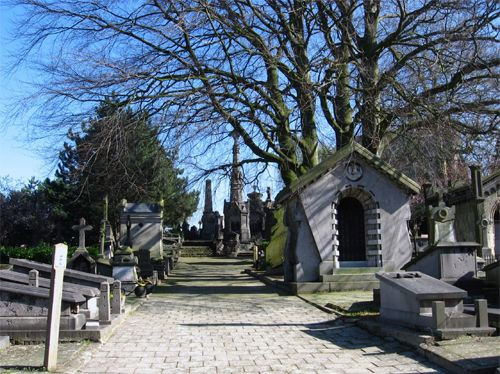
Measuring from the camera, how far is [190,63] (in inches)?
661

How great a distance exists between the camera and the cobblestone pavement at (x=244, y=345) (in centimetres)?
707

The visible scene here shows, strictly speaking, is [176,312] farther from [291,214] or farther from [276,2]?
[276,2]

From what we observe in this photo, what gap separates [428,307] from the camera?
8.35 meters

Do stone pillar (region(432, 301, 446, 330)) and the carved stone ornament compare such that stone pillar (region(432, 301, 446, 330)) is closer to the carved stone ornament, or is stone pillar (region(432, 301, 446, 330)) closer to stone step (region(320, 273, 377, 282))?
stone step (region(320, 273, 377, 282))

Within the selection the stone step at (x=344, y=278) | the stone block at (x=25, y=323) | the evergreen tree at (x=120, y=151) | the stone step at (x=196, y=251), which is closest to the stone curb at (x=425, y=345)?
the stone block at (x=25, y=323)

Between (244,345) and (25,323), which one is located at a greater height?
(25,323)

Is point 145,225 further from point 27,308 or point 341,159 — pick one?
point 27,308

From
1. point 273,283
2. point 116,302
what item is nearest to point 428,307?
point 116,302

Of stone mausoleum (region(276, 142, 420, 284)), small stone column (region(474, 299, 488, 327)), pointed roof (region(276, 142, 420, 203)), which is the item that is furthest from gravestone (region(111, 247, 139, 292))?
small stone column (region(474, 299, 488, 327))

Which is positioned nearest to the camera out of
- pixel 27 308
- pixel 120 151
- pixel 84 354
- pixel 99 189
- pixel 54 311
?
pixel 54 311

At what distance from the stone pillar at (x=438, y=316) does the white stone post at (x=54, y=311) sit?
5458mm

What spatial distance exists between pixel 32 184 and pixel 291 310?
42.0 metres

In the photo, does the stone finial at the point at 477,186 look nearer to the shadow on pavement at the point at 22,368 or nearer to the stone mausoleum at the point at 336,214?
the stone mausoleum at the point at 336,214

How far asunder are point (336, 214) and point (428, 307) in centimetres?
939
